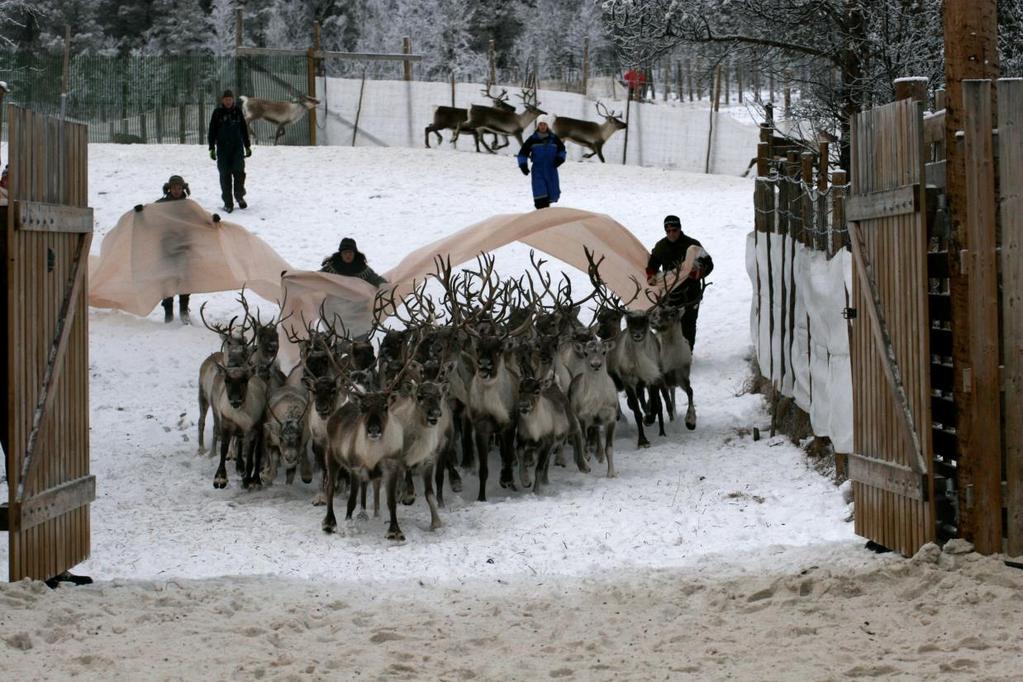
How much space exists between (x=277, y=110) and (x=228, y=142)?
8419 mm

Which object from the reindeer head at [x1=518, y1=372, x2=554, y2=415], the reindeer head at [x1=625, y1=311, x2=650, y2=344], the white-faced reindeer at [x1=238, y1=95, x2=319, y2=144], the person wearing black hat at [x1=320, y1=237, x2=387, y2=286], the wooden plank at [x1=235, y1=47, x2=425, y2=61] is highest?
the wooden plank at [x1=235, y1=47, x2=425, y2=61]

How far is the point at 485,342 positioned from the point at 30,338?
5038 millimetres

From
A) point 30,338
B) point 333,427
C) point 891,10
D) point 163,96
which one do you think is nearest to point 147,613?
point 30,338

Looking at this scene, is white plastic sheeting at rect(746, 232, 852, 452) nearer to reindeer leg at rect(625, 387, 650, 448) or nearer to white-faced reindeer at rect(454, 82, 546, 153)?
reindeer leg at rect(625, 387, 650, 448)

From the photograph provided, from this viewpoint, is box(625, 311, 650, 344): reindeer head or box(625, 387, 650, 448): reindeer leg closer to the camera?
box(625, 387, 650, 448): reindeer leg

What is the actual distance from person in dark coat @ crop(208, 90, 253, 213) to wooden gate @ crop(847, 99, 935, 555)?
1540 centimetres

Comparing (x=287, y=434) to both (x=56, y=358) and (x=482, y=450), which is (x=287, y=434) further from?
(x=56, y=358)

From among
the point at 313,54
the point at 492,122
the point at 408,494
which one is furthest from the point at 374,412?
the point at 313,54

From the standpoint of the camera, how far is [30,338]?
7465 millimetres

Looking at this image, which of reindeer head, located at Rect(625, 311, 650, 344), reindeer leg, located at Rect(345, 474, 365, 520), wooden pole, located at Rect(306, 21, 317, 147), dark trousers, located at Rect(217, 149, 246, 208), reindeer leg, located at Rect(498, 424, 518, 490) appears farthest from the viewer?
wooden pole, located at Rect(306, 21, 317, 147)

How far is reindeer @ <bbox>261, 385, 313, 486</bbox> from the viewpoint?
11.6m

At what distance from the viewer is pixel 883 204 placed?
774cm

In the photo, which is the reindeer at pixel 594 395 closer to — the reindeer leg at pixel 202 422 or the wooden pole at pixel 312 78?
the reindeer leg at pixel 202 422

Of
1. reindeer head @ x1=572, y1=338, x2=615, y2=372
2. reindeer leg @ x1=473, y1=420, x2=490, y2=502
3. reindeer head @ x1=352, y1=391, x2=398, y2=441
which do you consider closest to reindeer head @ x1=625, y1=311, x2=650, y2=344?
reindeer head @ x1=572, y1=338, x2=615, y2=372
